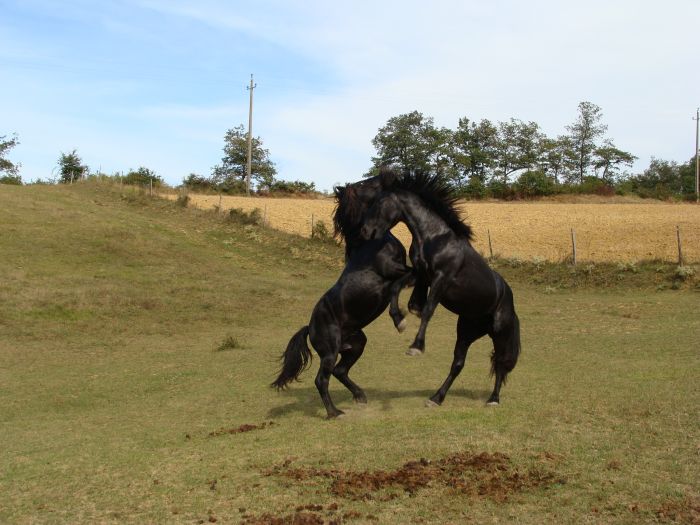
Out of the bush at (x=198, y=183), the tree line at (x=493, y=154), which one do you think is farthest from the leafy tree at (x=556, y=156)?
the bush at (x=198, y=183)

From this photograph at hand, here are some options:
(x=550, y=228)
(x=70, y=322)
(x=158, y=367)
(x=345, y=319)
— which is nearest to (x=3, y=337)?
(x=70, y=322)

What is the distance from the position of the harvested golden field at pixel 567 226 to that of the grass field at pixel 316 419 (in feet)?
22.7

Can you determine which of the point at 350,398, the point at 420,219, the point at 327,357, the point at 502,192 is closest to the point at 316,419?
the point at 327,357

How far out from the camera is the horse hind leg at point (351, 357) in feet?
30.0

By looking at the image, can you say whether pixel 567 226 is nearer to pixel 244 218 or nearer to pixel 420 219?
pixel 244 218

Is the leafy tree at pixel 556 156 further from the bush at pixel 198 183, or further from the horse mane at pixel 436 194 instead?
the horse mane at pixel 436 194

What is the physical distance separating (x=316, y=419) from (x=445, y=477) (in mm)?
Answer: 3164

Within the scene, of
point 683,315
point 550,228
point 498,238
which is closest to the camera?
point 683,315

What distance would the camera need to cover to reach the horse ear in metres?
8.80

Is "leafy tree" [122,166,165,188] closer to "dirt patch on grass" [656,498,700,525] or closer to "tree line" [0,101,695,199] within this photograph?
"tree line" [0,101,695,199]

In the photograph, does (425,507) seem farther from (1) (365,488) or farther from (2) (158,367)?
(2) (158,367)

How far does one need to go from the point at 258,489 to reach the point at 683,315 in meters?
16.2

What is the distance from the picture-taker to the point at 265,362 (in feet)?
46.5

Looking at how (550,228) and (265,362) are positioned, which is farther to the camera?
(550,228)
